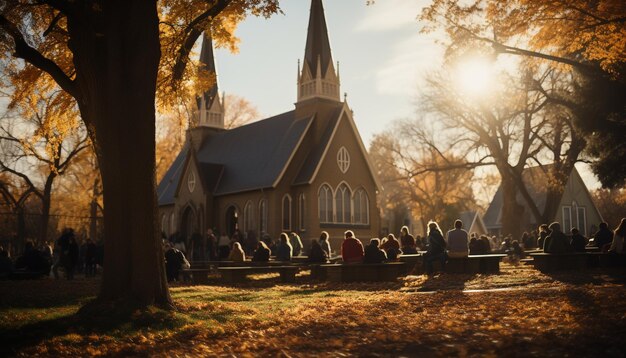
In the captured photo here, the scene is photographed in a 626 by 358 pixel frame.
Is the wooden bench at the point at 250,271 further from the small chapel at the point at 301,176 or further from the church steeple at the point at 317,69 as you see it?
the church steeple at the point at 317,69

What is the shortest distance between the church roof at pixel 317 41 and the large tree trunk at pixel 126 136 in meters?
32.5

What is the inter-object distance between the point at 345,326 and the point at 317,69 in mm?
34451

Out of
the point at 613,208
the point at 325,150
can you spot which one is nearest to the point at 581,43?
the point at 325,150

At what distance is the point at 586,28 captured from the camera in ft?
52.0

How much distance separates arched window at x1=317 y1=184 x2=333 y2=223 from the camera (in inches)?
1598

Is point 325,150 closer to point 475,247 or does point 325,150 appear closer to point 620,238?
point 475,247

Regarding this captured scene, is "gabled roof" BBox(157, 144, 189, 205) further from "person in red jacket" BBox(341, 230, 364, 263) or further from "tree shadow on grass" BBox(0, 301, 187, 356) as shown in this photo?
"tree shadow on grass" BBox(0, 301, 187, 356)

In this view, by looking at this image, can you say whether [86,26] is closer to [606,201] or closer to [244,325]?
[244,325]

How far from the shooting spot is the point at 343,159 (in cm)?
4222

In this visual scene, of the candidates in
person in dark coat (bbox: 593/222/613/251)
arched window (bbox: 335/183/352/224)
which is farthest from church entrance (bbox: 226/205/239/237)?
person in dark coat (bbox: 593/222/613/251)

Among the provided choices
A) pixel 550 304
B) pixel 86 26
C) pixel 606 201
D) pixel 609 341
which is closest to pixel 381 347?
pixel 609 341

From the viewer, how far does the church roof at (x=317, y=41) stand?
43.6 m

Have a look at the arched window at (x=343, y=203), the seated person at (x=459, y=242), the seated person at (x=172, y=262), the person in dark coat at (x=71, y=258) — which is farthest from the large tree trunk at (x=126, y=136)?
the arched window at (x=343, y=203)

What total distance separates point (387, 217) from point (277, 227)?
5139 centimetres
